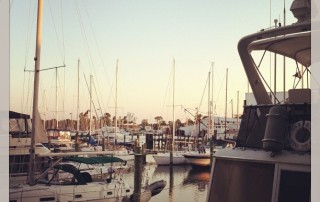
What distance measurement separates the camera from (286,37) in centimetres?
615

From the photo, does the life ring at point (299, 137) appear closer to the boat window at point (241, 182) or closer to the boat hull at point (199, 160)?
the boat window at point (241, 182)

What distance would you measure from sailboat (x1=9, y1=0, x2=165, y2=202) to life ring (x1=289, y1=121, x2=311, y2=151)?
371 inches

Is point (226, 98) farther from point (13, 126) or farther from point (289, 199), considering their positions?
point (289, 199)

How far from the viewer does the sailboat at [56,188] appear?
12493 millimetres

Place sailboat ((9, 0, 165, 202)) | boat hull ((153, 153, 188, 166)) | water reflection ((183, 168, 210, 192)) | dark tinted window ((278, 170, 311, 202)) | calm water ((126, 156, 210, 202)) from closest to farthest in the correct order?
dark tinted window ((278, 170, 311, 202)), sailboat ((9, 0, 165, 202)), calm water ((126, 156, 210, 202)), water reflection ((183, 168, 210, 192)), boat hull ((153, 153, 188, 166))

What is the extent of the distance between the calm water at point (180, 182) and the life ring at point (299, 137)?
15.1m

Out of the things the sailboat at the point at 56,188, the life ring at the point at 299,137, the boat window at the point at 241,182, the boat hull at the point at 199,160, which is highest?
the life ring at the point at 299,137

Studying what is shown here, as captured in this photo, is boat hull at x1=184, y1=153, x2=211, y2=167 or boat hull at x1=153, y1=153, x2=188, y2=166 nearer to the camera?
boat hull at x1=184, y1=153, x2=211, y2=167

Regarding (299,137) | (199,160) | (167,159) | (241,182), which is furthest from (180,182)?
(299,137)

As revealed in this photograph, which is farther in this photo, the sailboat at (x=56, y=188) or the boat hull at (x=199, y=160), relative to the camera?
the boat hull at (x=199, y=160)

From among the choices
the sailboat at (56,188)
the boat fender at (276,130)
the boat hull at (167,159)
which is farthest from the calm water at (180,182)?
the boat fender at (276,130)

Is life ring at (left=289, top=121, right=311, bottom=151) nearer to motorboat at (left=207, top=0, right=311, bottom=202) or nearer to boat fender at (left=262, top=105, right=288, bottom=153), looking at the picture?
motorboat at (left=207, top=0, right=311, bottom=202)

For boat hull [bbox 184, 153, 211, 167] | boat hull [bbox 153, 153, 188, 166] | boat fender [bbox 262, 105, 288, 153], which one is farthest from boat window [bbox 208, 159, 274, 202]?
Result: boat hull [bbox 153, 153, 188, 166]

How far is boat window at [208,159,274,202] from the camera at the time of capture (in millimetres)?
5292
